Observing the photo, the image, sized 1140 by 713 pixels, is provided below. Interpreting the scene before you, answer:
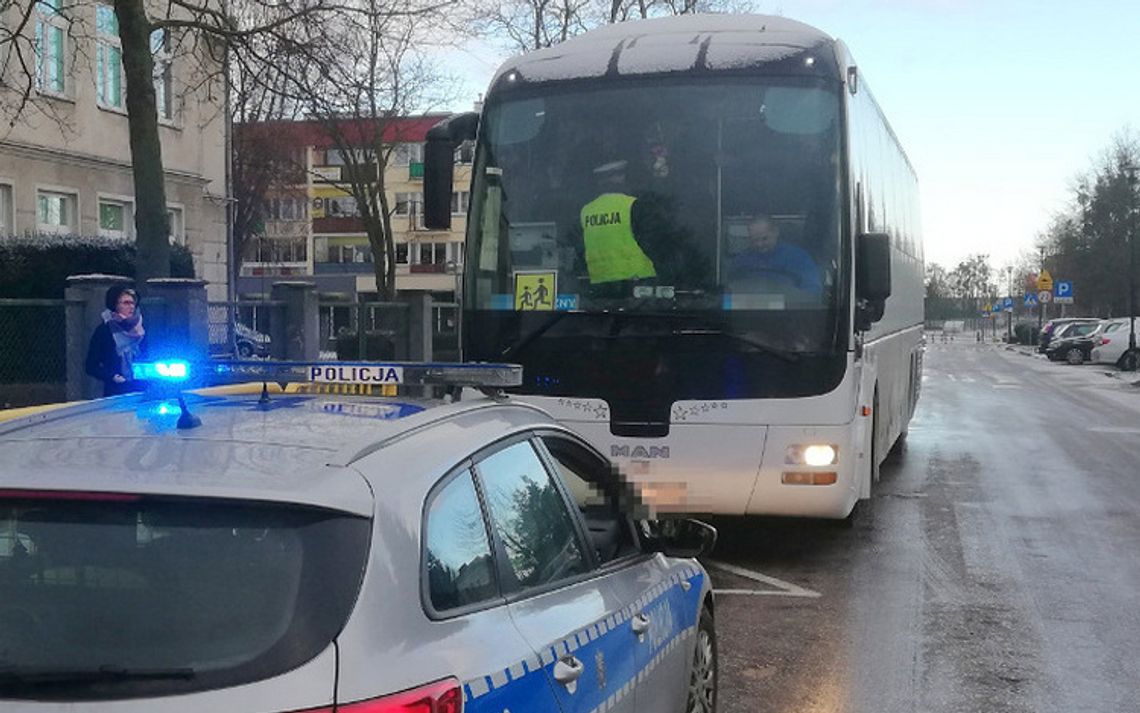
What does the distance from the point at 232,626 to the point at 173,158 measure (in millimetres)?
28476

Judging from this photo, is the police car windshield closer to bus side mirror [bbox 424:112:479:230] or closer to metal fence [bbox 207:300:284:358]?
bus side mirror [bbox 424:112:479:230]

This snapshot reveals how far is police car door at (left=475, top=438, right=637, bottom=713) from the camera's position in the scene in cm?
293

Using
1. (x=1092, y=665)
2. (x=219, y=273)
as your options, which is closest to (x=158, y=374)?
(x=1092, y=665)

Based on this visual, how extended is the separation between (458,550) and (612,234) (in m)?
5.72

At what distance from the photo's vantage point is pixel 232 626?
2.31 meters

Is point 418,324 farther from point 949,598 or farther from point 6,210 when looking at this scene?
point 949,598

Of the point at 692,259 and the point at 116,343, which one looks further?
the point at 116,343

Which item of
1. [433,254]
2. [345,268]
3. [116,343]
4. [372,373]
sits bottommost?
[116,343]

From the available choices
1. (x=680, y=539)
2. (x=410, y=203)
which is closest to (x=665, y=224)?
(x=680, y=539)

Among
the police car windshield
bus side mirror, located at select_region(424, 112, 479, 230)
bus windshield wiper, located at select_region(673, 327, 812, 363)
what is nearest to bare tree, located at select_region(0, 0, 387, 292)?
bus side mirror, located at select_region(424, 112, 479, 230)

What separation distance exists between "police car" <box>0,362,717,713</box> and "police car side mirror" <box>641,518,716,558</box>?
1.07 m

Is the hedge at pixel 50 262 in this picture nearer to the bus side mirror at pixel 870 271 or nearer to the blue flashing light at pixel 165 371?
the bus side mirror at pixel 870 271

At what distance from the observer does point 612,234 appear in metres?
8.30

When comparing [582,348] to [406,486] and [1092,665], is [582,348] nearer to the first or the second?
[1092,665]
